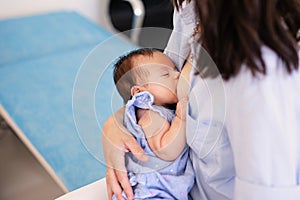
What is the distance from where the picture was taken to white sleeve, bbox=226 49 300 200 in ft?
→ 1.89

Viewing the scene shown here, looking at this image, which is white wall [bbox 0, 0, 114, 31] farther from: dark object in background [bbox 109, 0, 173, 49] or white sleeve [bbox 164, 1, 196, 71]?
white sleeve [bbox 164, 1, 196, 71]

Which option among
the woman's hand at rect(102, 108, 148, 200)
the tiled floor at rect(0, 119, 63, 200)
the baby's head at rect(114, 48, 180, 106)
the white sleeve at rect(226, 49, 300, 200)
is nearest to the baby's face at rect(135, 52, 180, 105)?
the baby's head at rect(114, 48, 180, 106)

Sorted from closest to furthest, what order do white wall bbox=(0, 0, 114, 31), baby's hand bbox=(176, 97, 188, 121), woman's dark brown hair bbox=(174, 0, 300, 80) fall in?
woman's dark brown hair bbox=(174, 0, 300, 80), baby's hand bbox=(176, 97, 188, 121), white wall bbox=(0, 0, 114, 31)

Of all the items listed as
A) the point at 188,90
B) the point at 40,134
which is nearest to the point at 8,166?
the point at 40,134

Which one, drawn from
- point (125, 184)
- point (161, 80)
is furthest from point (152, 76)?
point (125, 184)

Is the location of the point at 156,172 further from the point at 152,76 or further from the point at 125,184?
the point at 152,76

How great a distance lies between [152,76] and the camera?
88cm

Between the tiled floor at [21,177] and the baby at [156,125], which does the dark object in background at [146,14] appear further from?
the baby at [156,125]

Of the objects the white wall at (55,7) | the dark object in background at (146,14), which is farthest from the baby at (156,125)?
the white wall at (55,7)

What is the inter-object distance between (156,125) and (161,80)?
0.35ft

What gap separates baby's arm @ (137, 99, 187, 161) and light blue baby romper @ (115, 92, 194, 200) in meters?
0.01

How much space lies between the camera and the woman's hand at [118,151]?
838 millimetres

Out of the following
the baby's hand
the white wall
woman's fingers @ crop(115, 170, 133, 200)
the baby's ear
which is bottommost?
the white wall

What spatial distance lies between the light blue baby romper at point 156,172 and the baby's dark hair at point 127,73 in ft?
0.19
